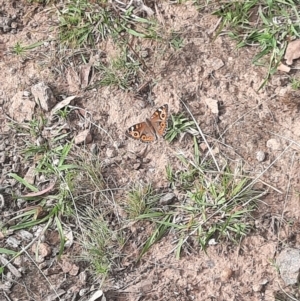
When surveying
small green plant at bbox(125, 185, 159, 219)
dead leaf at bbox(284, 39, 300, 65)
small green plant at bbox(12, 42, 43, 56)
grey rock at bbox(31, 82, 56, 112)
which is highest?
small green plant at bbox(12, 42, 43, 56)

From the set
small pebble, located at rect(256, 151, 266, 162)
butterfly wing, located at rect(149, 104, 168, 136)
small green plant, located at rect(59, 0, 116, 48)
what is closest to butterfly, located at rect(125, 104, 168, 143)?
butterfly wing, located at rect(149, 104, 168, 136)

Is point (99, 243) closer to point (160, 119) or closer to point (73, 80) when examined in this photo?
point (160, 119)

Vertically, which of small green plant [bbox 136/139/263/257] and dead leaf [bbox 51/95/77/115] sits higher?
dead leaf [bbox 51/95/77/115]

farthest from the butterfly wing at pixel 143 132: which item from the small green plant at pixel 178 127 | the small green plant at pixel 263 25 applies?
the small green plant at pixel 263 25

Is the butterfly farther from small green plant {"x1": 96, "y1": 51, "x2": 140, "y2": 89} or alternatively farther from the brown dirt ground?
small green plant {"x1": 96, "y1": 51, "x2": 140, "y2": 89}

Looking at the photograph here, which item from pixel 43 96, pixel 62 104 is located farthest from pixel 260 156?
pixel 43 96

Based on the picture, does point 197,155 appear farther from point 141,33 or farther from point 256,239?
point 141,33

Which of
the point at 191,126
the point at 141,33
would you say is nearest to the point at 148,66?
the point at 141,33
